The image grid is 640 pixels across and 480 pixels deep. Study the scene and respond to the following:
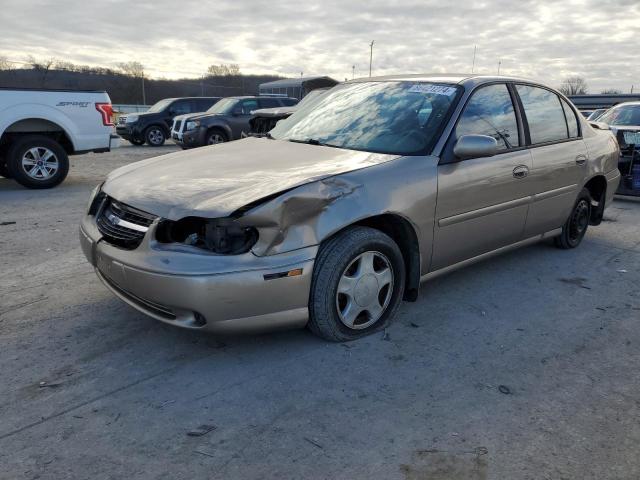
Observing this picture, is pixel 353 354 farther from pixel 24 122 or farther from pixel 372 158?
pixel 24 122

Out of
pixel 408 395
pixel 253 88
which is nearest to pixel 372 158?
pixel 408 395

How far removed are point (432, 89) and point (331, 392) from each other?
2379 mm

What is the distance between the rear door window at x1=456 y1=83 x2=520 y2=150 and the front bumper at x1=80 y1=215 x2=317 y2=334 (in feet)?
5.47

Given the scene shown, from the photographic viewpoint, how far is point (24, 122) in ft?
25.8

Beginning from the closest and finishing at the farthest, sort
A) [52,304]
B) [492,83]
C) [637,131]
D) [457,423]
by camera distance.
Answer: [457,423] < [52,304] < [492,83] < [637,131]

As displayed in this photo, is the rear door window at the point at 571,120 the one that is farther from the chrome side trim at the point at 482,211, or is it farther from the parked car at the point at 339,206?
the chrome side trim at the point at 482,211

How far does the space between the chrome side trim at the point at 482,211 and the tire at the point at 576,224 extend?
3.86ft

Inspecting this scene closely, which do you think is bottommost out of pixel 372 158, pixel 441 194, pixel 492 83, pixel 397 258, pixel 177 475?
pixel 177 475

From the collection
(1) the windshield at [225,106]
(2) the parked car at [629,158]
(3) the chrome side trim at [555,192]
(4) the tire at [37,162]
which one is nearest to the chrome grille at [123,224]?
(3) the chrome side trim at [555,192]

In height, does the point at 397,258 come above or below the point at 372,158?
below

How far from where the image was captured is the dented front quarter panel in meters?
2.68

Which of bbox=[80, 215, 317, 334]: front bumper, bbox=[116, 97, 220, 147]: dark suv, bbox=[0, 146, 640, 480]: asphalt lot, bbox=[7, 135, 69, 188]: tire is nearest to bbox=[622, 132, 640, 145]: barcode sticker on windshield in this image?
bbox=[0, 146, 640, 480]: asphalt lot

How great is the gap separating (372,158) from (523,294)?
175 cm

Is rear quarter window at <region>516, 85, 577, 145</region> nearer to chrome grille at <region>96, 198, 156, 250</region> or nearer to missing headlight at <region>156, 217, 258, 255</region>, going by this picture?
missing headlight at <region>156, 217, 258, 255</region>
